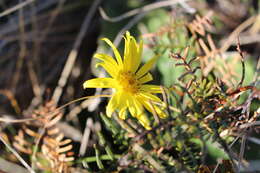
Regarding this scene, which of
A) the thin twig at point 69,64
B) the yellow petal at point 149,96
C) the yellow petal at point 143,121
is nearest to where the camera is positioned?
the yellow petal at point 143,121

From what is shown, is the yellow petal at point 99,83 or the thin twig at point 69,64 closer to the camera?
the yellow petal at point 99,83

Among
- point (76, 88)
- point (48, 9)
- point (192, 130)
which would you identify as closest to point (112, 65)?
point (192, 130)

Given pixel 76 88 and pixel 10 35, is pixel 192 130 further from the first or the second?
pixel 10 35

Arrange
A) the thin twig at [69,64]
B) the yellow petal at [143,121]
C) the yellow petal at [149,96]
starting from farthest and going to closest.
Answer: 1. the thin twig at [69,64]
2. the yellow petal at [149,96]
3. the yellow petal at [143,121]

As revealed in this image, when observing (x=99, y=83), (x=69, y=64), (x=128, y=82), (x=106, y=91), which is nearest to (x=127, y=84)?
(x=128, y=82)

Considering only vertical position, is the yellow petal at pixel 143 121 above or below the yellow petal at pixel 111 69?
below

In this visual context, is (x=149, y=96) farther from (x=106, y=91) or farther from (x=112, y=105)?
(x=106, y=91)

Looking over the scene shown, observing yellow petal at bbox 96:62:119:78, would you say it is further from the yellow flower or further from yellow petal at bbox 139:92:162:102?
yellow petal at bbox 139:92:162:102

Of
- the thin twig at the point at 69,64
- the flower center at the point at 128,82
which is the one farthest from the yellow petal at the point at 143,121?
the thin twig at the point at 69,64

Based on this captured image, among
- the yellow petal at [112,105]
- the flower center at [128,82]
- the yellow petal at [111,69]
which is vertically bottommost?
the yellow petal at [112,105]

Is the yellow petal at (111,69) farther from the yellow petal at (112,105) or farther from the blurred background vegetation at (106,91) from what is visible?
the blurred background vegetation at (106,91)
